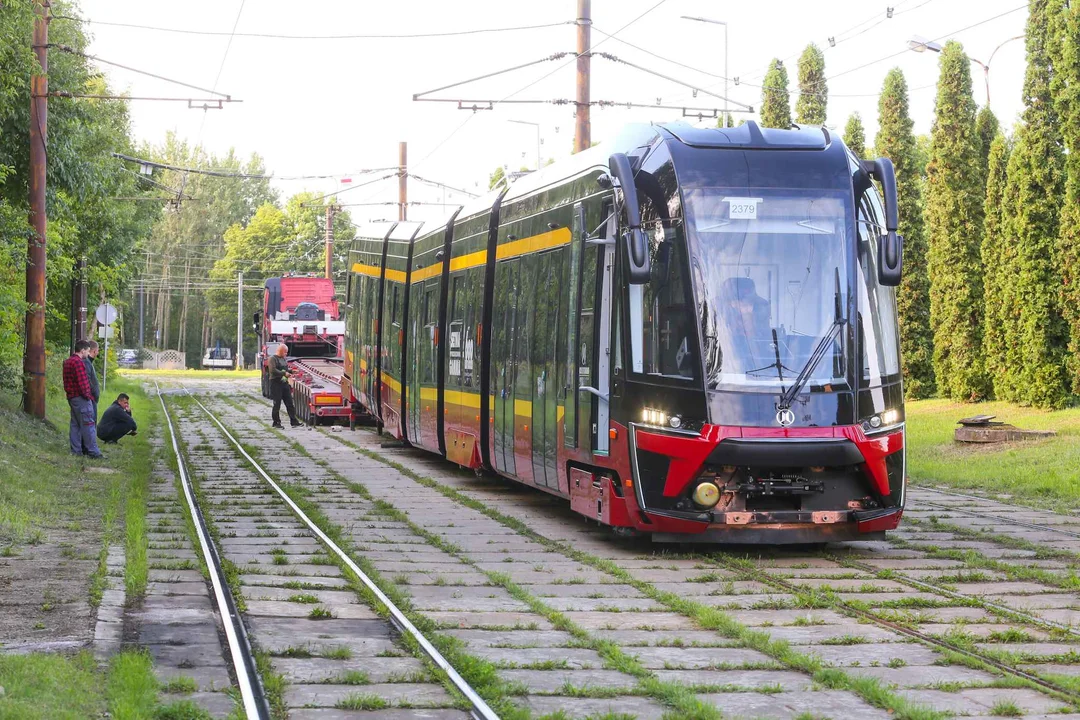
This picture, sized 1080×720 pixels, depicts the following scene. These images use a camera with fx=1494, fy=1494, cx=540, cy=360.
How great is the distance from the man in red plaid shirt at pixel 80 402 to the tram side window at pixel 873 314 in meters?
12.2

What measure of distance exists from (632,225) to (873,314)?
6.73 ft

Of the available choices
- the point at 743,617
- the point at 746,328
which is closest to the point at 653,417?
the point at 746,328

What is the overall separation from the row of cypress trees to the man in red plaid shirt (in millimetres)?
17102

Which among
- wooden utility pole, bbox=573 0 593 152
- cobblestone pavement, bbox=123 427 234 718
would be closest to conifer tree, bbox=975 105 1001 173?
wooden utility pole, bbox=573 0 593 152

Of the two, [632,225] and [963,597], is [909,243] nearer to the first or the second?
[632,225]

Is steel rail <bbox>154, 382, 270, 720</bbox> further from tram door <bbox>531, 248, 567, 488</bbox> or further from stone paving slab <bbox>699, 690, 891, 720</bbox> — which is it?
tram door <bbox>531, 248, 567, 488</bbox>

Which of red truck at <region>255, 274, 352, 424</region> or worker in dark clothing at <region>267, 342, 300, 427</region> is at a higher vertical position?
red truck at <region>255, 274, 352, 424</region>

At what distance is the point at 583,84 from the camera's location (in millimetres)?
23781

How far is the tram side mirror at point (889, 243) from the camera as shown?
466 inches

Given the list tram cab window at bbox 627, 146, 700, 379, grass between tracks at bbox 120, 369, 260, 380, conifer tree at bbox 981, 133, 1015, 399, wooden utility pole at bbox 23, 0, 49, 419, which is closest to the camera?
tram cab window at bbox 627, 146, 700, 379

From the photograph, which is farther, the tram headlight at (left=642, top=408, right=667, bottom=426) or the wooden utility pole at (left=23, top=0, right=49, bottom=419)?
the wooden utility pole at (left=23, top=0, right=49, bottom=419)

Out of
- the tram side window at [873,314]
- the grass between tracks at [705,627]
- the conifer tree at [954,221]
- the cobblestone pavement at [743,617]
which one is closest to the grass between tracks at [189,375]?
the conifer tree at [954,221]

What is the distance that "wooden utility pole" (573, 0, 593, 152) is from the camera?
23531 mm

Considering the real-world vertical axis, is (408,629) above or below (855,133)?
below
